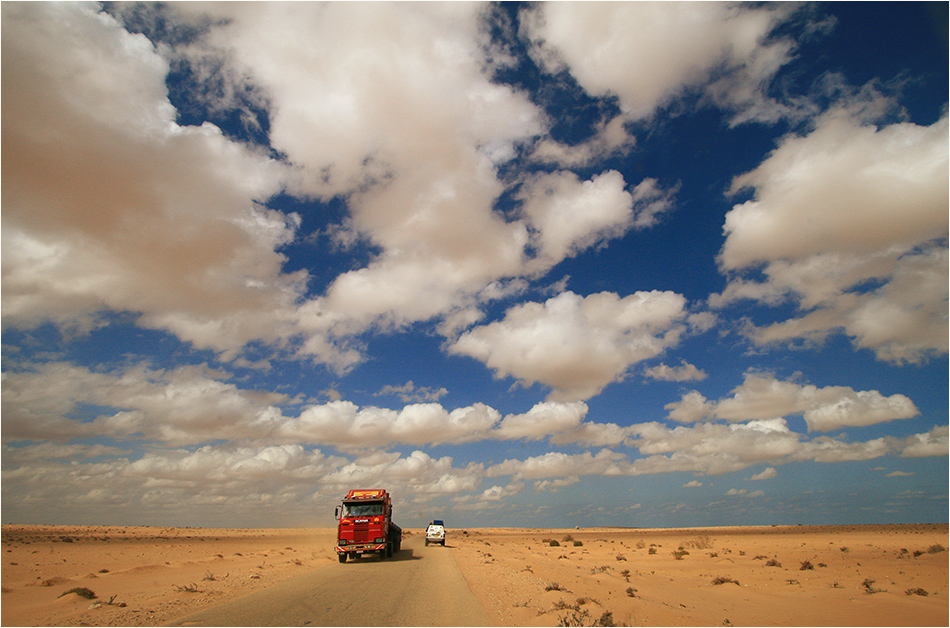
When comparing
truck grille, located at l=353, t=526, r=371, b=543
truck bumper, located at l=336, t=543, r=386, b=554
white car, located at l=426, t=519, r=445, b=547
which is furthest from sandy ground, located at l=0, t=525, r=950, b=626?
white car, located at l=426, t=519, r=445, b=547

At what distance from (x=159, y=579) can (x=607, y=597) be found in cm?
2038

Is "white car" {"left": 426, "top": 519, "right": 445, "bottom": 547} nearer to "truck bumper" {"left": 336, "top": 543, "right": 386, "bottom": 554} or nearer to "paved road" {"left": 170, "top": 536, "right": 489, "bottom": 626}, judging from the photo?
"truck bumper" {"left": 336, "top": 543, "right": 386, "bottom": 554}

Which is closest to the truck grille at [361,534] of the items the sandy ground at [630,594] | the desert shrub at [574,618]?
the sandy ground at [630,594]

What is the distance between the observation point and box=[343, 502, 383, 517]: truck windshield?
30.1 meters

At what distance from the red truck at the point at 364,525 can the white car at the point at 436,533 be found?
908 inches

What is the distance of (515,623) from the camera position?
38.2 ft

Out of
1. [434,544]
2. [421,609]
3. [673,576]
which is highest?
[421,609]

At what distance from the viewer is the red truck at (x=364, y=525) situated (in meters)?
29.3

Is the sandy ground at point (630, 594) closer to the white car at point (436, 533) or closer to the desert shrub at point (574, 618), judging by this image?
the desert shrub at point (574, 618)

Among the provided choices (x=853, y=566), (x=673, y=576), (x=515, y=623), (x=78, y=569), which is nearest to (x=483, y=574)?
(x=673, y=576)

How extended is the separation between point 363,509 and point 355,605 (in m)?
17.8

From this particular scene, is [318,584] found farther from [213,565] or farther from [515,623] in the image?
[213,565]

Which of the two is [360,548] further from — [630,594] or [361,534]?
[630,594]

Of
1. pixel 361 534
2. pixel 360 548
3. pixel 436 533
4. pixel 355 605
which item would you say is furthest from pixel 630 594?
pixel 436 533
